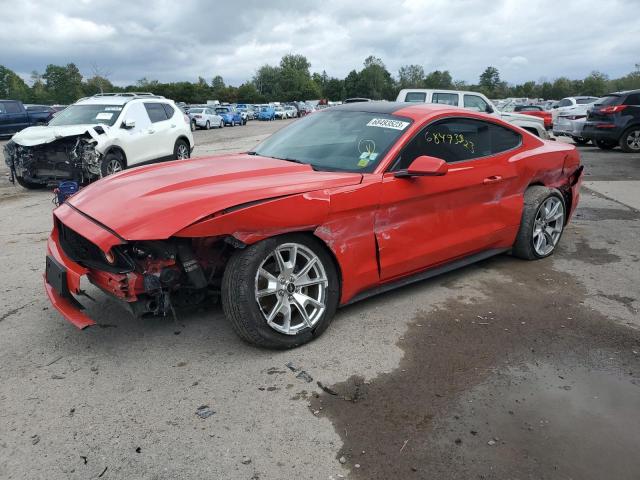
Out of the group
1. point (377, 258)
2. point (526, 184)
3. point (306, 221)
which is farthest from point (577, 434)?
point (526, 184)

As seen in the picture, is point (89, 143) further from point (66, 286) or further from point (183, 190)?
point (183, 190)

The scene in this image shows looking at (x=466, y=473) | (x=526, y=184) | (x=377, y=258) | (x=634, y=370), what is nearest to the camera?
(x=466, y=473)

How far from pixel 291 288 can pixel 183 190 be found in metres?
0.94

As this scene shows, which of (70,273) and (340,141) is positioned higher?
(340,141)

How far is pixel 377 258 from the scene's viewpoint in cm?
377

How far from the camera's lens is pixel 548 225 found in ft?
17.5

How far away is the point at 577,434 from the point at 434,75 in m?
127

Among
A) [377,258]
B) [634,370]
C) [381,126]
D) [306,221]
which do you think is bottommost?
[634,370]

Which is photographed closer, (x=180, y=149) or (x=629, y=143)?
(x=180, y=149)

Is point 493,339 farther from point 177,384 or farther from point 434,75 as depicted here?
point 434,75

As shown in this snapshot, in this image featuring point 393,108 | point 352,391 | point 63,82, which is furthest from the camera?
point 63,82

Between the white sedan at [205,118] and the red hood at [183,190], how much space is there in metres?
31.1

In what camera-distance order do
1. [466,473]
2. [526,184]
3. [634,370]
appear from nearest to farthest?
[466,473] → [634,370] → [526,184]

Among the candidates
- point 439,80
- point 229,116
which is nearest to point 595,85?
point 439,80
